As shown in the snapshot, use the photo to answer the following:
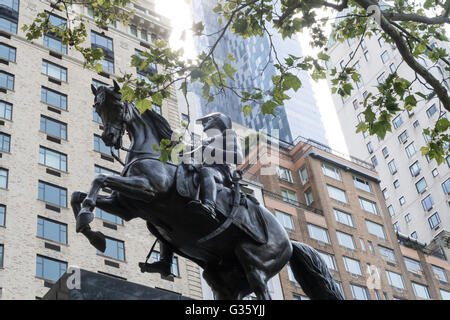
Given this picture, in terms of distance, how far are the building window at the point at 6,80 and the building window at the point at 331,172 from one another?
33123 mm

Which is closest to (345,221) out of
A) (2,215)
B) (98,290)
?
(2,215)

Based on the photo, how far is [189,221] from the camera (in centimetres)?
1048

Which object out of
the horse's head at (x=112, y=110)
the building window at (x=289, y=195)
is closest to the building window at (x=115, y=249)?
the building window at (x=289, y=195)

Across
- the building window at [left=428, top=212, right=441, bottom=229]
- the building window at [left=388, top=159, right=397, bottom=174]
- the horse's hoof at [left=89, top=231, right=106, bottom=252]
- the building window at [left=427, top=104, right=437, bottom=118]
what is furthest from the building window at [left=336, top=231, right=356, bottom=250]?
the horse's hoof at [left=89, top=231, right=106, bottom=252]

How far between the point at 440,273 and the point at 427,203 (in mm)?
16709

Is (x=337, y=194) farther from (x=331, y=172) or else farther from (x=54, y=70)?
(x=54, y=70)

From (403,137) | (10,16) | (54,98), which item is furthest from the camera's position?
(403,137)

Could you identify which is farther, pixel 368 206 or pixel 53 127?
pixel 368 206

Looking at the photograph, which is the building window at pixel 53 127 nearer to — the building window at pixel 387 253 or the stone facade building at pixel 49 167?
the stone facade building at pixel 49 167

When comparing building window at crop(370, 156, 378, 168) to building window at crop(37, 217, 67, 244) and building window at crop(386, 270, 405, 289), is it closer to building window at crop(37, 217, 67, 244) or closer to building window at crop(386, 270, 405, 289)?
building window at crop(386, 270, 405, 289)

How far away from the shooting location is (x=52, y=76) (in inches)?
2088

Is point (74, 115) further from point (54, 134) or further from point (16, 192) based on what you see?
point (16, 192)

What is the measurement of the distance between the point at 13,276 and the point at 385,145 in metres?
66.7
